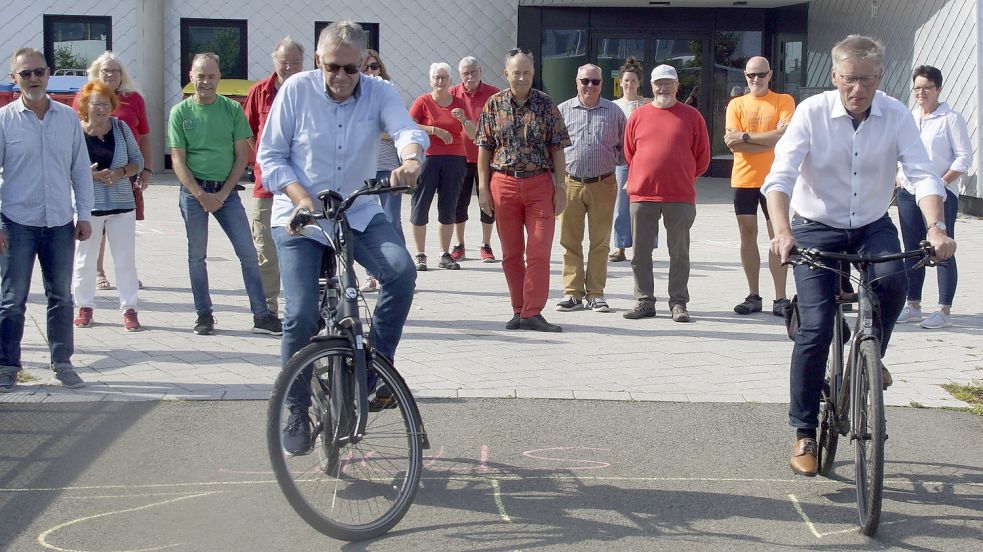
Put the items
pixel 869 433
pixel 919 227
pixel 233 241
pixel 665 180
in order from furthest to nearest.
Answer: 1. pixel 665 180
2. pixel 919 227
3. pixel 233 241
4. pixel 869 433

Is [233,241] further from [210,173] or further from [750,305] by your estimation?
[750,305]

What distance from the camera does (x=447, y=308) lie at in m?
9.88

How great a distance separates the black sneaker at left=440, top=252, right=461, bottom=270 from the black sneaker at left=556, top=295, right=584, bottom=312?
2.28 meters

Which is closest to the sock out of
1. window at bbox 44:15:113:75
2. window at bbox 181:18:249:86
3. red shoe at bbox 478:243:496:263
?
red shoe at bbox 478:243:496:263

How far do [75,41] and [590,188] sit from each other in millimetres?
15712

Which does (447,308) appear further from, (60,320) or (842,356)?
(842,356)

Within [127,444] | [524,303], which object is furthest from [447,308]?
[127,444]

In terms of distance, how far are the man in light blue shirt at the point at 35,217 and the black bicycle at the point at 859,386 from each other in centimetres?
408

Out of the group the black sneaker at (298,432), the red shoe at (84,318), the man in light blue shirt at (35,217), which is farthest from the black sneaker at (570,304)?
the black sneaker at (298,432)

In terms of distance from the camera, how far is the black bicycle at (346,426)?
14.7 feet

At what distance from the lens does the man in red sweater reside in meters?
9.51

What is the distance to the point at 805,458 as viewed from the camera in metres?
5.38

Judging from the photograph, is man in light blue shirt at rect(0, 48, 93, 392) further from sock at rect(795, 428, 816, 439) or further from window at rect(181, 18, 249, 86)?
window at rect(181, 18, 249, 86)

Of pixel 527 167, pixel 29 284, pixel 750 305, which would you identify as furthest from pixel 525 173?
pixel 29 284
